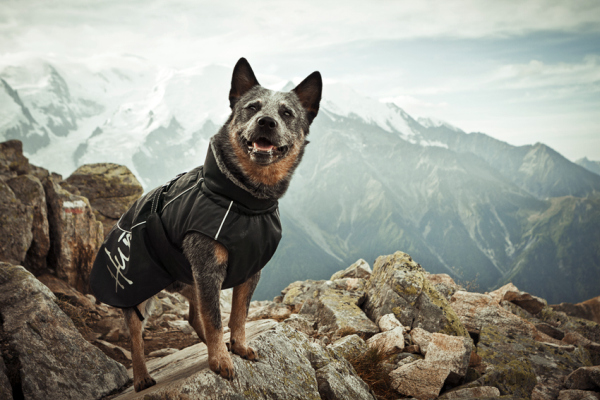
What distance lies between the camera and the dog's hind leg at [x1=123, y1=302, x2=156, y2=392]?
4367 millimetres

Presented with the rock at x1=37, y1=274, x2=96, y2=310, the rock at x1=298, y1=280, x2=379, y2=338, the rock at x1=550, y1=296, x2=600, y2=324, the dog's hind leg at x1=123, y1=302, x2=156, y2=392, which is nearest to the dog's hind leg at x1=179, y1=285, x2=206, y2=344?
the dog's hind leg at x1=123, y1=302, x2=156, y2=392

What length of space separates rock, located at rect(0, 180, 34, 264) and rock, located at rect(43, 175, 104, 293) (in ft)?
4.45

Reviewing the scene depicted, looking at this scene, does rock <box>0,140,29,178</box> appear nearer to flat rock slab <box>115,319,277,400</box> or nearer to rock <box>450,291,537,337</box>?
flat rock slab <box>115,319,277,400</box>

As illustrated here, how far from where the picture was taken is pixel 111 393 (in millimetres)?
4754

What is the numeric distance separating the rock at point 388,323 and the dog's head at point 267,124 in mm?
4550

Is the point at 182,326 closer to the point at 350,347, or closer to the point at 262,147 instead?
the point at 350,347

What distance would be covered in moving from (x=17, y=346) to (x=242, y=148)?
12.3 feet

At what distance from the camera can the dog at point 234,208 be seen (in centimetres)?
376

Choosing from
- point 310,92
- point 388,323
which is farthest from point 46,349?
point 388,323

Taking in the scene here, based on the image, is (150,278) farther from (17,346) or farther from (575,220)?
(575,220)

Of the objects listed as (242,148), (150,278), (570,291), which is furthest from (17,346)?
(570,291)

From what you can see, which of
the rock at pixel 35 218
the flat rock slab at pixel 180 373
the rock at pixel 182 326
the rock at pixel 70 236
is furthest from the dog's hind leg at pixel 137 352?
the rock at pixel 70 236

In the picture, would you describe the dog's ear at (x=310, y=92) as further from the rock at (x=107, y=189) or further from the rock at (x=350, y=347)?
the rock at (x=107, y=189)

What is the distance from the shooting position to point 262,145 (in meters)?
3.88
